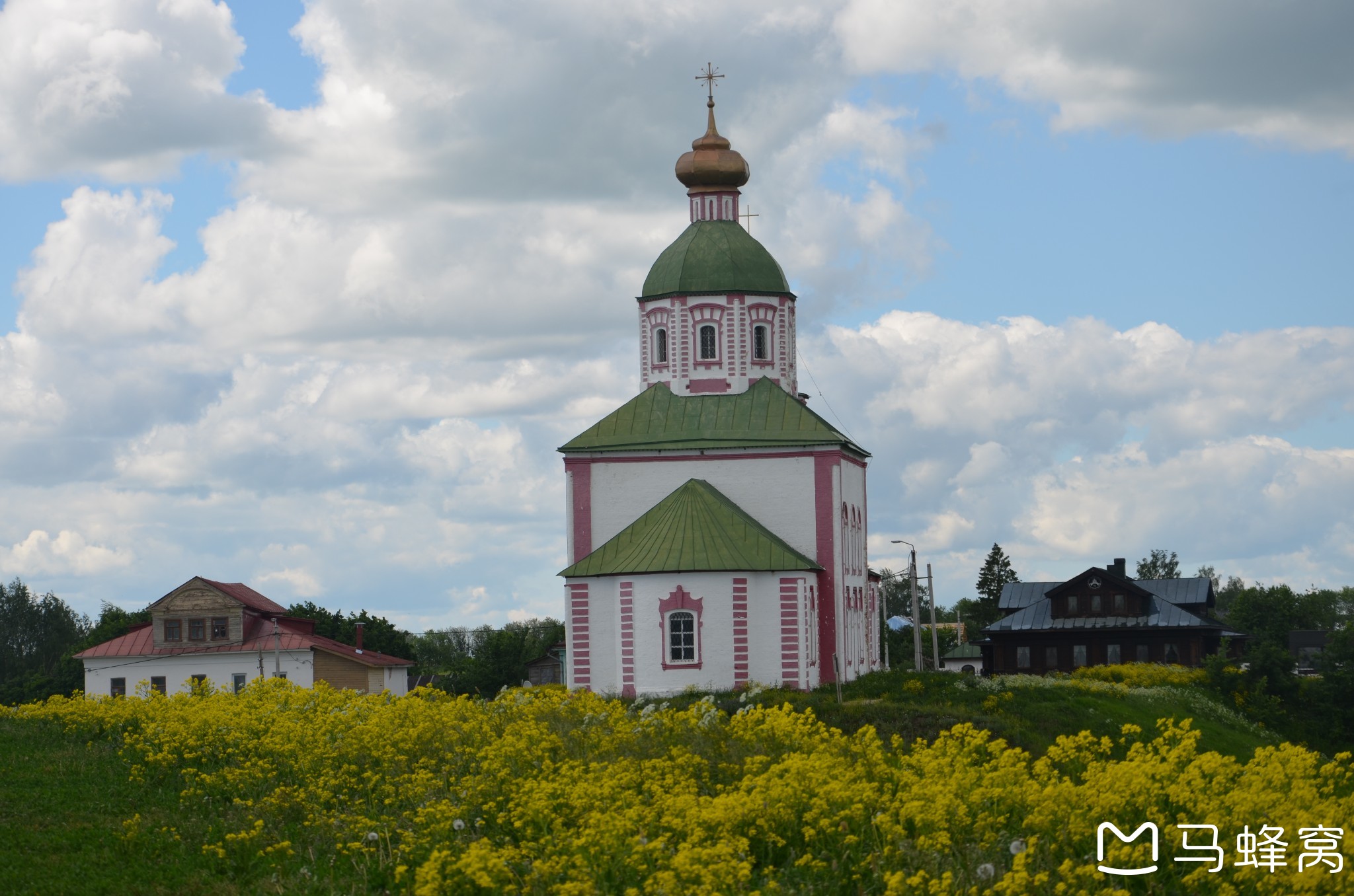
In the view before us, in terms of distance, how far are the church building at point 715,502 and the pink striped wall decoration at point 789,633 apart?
0.13 feet

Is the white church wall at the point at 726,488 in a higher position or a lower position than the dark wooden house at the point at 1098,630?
higher

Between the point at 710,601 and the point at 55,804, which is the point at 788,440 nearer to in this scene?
the point at 710,601

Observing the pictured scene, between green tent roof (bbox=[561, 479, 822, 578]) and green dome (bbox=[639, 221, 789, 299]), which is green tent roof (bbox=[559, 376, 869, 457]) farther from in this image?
green dome (bbox=[639, 221, 789, 299])

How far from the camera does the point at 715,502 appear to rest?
119ft

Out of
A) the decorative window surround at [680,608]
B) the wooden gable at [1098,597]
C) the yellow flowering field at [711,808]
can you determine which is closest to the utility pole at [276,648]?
the decorative window surround at [680,608]

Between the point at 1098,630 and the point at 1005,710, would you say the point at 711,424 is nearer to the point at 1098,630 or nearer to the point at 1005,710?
the point at 1005,710

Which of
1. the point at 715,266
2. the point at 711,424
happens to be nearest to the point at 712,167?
the point at 715,266

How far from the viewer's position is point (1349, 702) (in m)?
45.0

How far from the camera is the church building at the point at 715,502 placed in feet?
112

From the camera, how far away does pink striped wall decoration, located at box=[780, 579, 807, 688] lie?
3425 cm

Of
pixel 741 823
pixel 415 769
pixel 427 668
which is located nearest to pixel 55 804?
pixel 415 769

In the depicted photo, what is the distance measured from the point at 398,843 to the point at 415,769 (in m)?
2.55

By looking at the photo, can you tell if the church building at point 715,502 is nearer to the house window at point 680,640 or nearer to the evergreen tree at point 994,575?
the house window at point 680,640

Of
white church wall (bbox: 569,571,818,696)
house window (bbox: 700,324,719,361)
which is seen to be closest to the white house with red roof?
house window (bbox: 700,324,719,361)
